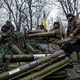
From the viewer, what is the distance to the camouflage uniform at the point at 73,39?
239 inches

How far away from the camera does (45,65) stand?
472cm

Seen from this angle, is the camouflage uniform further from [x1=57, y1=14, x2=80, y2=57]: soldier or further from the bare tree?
the bare tree

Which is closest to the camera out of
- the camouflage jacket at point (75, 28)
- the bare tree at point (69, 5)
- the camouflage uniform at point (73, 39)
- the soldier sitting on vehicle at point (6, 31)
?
the camouflage uniform at point (73, 39)

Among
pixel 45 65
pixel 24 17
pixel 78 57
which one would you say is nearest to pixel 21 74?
pixel 45 65

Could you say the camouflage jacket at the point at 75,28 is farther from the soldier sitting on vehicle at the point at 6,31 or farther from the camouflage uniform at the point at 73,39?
the soldier sitting on vehicle at the point at 6,31

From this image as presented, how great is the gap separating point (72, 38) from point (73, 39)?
0.04 m

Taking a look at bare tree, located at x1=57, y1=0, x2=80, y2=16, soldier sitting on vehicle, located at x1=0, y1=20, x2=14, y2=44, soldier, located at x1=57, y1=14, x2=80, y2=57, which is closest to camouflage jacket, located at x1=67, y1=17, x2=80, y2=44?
soldier, located at x1=57, y1=14, x2=80, y2=57

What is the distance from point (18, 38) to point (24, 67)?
2172 mm

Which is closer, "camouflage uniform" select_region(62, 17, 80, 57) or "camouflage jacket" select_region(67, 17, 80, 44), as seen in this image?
"camouflage uniform" select_region(62, 17, 80, 57)

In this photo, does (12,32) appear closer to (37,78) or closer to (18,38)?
(18,38)

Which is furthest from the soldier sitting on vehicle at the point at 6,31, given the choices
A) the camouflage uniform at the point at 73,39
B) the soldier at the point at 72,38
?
the camouflage uniform at the point at 73,39

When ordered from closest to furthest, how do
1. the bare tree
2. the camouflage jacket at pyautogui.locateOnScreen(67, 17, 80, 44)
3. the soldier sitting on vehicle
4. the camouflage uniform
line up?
the camouflage uniform < the camouflage jacket at pyautogui.locateOnScreen(67, 17, 80, 44) < the soldier sitting on vehicle < the bare tree

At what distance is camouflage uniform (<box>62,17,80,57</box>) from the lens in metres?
6.08

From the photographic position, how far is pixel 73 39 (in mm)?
6449
